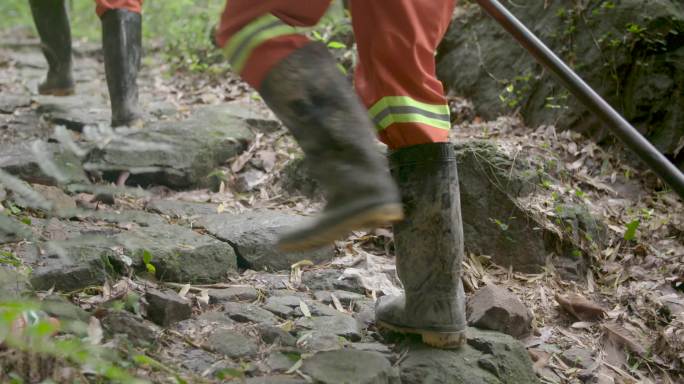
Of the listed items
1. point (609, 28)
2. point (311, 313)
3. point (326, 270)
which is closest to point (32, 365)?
point (311, 313)

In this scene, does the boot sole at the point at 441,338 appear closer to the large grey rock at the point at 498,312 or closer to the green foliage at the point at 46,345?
the large grey rock at the point at 498,312

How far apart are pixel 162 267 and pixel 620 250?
1904mm

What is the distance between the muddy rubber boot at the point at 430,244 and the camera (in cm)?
171

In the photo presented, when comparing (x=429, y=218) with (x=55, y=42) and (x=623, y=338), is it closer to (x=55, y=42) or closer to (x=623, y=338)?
(x=623, y=338)

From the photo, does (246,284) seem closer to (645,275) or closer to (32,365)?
(32,365)

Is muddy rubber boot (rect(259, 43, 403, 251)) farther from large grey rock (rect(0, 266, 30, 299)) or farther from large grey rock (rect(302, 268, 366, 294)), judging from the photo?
large grey rock (rect(302, 268, 366, 294))

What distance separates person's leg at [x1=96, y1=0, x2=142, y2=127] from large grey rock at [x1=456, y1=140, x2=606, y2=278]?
159cm

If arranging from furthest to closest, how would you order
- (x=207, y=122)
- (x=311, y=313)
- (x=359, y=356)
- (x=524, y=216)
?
(x=207, y=122) → (x=524, y=216) → (x=311, y=313) → (x=359, y=356)

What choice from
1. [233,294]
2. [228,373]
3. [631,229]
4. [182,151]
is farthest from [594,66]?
[228,373]

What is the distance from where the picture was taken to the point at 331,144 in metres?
1.45

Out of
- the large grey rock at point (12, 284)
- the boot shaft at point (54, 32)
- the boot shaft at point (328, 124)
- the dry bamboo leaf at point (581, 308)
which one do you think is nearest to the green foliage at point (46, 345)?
the large grey rock at point (12, 284)

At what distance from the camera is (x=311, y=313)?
1989mm

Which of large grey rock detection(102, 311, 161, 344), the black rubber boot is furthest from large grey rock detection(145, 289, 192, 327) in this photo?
the black rubber boot

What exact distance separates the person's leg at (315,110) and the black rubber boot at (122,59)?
1.82 m
